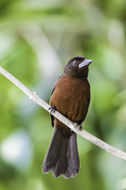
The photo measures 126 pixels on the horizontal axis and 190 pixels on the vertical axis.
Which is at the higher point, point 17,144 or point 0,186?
point 17,144

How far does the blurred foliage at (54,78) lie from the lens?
16.4 feet

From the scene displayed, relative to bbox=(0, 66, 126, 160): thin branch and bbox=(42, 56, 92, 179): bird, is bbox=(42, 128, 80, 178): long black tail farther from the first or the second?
bbox=(0, 66, 126, 160): thin branch

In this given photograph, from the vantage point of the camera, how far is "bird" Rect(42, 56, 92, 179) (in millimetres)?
4609

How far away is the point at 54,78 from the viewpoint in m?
5.38

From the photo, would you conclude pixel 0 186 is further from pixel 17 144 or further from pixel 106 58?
pixel 106 58

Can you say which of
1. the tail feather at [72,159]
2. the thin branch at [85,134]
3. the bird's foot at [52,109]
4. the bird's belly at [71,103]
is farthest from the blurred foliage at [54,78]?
the thin branch at [85,134]

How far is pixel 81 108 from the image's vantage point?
4656mm

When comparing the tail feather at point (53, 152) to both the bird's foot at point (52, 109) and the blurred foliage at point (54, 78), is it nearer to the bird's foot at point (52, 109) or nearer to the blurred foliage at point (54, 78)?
the blurred foliage at point (54, 78)

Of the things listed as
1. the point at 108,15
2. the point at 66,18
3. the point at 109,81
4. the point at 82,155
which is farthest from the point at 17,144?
the point at 108,15

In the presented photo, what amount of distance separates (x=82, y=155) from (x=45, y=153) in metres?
0.38

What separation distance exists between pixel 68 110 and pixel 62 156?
0.60 meters

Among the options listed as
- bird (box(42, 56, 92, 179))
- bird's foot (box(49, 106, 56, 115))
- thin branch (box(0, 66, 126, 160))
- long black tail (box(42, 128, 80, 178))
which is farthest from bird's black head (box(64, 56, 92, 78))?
thin branch (box(0, 66, 126, 160))

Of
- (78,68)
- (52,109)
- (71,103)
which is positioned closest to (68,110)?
(71,103)

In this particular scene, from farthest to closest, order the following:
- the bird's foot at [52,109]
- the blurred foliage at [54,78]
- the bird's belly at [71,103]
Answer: the blurred foliage at [54,78]
the bird's belly at [71,103]
the bird's foot at [52,109]
